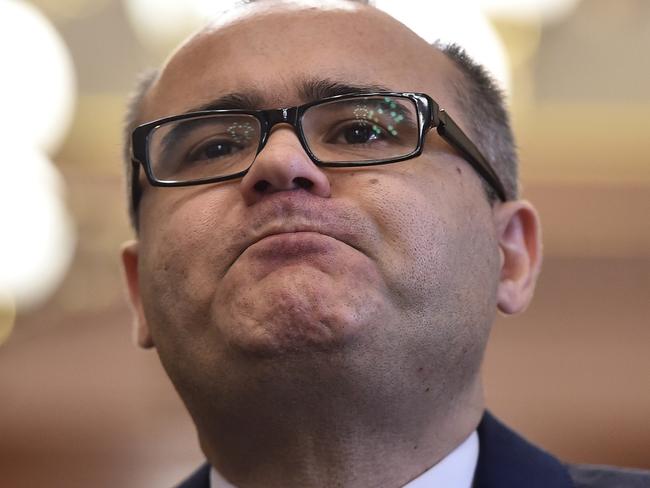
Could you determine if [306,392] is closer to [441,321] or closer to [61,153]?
[441,321]

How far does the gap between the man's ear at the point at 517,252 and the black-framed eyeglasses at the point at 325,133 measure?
15 centimetres

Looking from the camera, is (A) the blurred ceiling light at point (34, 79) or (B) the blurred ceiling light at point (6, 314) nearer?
(B) the blurred ceiling light at point (6, 314)

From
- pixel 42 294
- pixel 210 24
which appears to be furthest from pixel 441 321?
pixel 42 294

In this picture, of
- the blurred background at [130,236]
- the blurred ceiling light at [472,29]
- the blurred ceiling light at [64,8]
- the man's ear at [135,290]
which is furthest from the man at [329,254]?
the blurred ceiling light at [64,8]

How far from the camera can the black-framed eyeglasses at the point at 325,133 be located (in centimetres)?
176

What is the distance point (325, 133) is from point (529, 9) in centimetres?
486

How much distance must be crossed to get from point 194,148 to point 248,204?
0.24 meters

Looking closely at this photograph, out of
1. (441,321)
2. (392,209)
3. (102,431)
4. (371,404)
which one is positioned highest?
(392,209)

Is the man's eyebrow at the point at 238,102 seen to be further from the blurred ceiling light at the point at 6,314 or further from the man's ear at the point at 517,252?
the blurred ceiling light at the point at 6,314

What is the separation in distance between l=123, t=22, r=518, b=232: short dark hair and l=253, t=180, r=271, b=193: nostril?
1.36 feet

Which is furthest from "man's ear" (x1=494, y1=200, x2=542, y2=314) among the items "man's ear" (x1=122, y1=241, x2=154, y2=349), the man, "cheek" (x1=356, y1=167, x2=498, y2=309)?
"man's ear" (x1=122, y1=241, x2=154, y2=349)

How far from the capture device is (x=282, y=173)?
1644 millimetres

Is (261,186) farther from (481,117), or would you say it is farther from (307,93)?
(481,117)

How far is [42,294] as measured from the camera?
5.86 m
